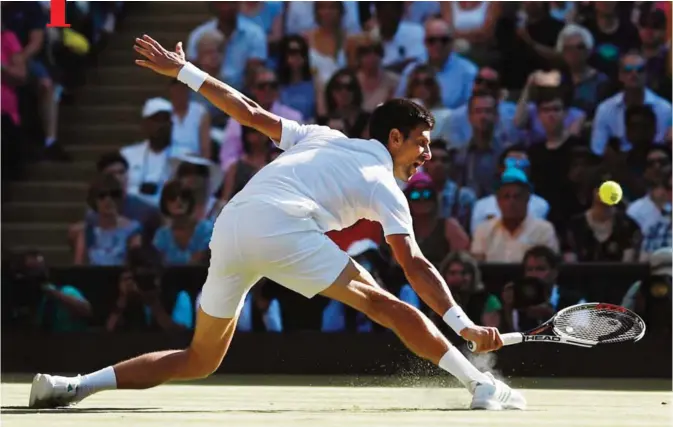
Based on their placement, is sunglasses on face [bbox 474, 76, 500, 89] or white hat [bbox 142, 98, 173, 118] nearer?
sunglasses on face [bbox 474, 76, 500, 89]

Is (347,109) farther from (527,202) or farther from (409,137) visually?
(409,137)

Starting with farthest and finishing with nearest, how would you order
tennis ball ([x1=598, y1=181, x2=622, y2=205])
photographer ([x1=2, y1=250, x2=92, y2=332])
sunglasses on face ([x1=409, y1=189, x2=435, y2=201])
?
photographer ([x1=2, y1=250, x2=92, y2=332]) < sunglasses on face ([x1=409, y1=189, x2=435, y2=201]) < tennis ball ([x1=598, y1=181, x2=622, y2=205])

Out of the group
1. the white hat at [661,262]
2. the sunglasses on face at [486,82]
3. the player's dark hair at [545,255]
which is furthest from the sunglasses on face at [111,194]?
the white hat at [661,262]

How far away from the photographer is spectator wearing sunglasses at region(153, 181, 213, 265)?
12270 millimetres

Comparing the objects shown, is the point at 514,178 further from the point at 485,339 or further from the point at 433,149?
the point at 485,339

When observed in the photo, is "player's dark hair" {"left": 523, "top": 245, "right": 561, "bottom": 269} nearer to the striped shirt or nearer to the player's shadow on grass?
the striped shirt

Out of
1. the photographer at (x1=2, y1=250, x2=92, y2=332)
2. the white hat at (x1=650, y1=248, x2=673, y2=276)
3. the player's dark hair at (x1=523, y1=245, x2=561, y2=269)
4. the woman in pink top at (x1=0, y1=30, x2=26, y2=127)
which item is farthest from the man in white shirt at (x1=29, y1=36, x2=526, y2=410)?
the woman in pink top at (x1=0, y1=30, x2=26, y2=127)

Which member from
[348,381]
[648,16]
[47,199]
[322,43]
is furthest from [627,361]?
[47,199]

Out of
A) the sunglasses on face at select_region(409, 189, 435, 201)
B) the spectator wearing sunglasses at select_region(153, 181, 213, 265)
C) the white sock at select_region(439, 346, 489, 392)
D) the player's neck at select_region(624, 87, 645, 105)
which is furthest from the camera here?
the player's neck at select_region(624, 87, 645, 105)

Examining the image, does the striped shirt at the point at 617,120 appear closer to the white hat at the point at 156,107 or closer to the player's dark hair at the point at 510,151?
the player's dark hair at the point at 510,151

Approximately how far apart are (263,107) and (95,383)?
620cm

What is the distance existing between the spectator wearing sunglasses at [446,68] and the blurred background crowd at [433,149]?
0.02 m

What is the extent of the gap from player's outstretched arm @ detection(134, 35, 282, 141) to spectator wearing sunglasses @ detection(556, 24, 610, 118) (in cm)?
585

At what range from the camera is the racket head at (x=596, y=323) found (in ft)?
24.0
